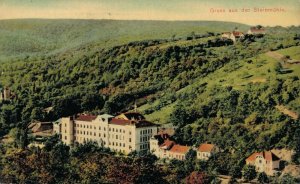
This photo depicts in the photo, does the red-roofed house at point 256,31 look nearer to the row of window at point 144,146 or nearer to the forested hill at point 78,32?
the forested hill at point 78,32

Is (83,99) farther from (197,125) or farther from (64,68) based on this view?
(197,125)

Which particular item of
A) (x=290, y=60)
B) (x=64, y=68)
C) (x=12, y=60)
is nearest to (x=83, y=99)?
(x=64, y=68)

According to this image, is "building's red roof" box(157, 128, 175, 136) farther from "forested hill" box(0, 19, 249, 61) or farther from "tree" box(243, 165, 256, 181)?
"forested hill" box(0, 19, 249, 61)

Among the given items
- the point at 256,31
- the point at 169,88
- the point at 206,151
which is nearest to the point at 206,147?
the point at 206,151

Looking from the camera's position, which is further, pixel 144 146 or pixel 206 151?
pixel 144 146

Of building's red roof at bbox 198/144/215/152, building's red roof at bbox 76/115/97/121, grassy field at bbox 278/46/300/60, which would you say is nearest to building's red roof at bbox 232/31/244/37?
grassy field at bbox 278/46/300/60

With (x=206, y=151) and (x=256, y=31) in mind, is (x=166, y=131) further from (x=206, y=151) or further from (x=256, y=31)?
(x=256, y=31)
